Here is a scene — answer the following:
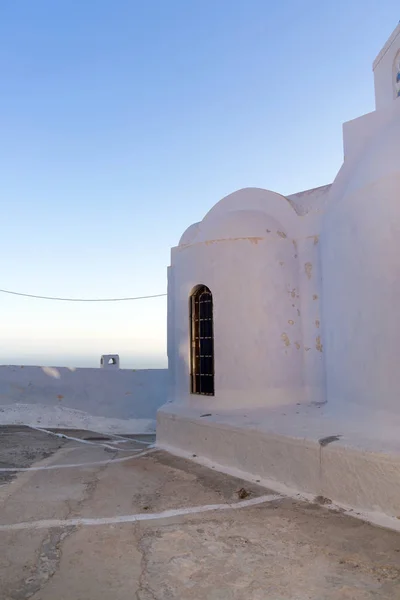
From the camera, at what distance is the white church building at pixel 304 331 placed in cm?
530

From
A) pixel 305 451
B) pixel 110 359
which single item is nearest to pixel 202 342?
pixel 305 451

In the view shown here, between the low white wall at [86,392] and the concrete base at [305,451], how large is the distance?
5142 mm

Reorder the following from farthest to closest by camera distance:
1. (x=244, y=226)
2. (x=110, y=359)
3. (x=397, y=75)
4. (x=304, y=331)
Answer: (x=110, y=359)
(x=244, y=226)
(x=304, y=331)
(x=397, y=75)

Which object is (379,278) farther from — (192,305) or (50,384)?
(50,384)

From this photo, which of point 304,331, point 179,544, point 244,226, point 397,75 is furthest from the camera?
point 244,226

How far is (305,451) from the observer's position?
532cm

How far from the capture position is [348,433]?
17.6 feet

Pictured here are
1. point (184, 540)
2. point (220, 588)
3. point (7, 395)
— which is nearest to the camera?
point (220, 588)

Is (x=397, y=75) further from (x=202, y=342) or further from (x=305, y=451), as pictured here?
(x=305, y=451)

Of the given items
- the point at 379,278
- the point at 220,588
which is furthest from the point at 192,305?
the point at 220,588

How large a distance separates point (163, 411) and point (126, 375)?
491 cm

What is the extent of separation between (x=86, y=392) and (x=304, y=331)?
728cm

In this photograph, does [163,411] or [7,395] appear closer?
[163,411]

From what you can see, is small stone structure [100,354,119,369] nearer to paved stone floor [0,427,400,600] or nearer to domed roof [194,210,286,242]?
domed roof [194,210,286,242]
